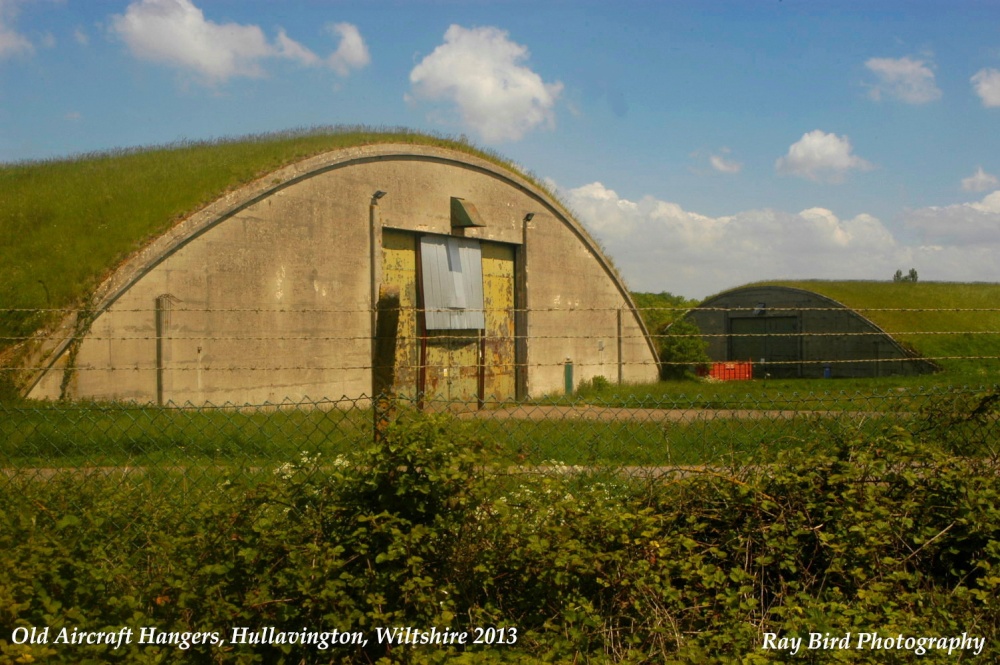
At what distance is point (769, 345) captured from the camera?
28.4 metres

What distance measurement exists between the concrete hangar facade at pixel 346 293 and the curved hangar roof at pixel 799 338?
6.50 meters

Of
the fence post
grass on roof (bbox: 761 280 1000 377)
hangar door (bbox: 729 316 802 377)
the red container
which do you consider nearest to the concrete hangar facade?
the fence post

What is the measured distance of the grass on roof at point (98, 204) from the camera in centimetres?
1158

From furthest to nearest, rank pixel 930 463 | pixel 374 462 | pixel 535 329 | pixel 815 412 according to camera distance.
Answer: pixel 535 329
pixel 815 412
pixel 930 463
pixel 374 462

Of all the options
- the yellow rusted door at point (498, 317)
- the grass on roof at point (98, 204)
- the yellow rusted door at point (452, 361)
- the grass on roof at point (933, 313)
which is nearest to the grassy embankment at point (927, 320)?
the grass on roof at point (933, 313)

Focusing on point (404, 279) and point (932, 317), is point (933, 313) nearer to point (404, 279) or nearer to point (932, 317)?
point (932, 317)

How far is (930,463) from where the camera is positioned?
4438 mm

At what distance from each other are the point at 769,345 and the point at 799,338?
160cm

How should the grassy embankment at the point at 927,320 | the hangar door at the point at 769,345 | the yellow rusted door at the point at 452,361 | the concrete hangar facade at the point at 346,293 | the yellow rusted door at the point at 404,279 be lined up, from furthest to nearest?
the hangar door at the point at 769,345, the grassy embankment at the point at 927,320, the yellow rusted door at the point at 452,361, the yellow rusted door at the point at 404,279, the concrete hangar facade at the point at 346,293

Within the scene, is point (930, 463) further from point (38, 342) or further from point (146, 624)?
point (38, 342)

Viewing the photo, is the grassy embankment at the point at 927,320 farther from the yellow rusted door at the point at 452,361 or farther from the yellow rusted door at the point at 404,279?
the yellow rusted door at the point at 404,279

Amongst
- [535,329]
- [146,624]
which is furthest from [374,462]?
[535,329]

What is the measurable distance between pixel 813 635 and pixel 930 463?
1.58m

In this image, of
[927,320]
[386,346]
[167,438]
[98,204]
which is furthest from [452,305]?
[927,320]
